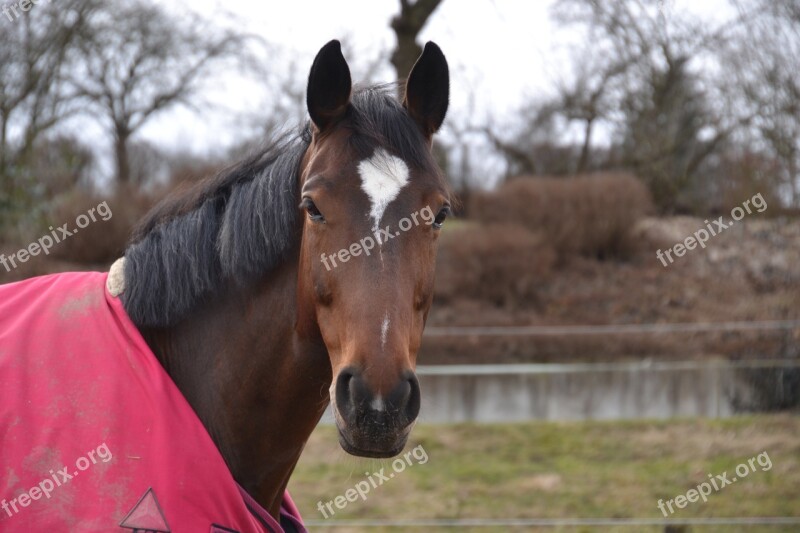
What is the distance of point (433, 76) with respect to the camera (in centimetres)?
247

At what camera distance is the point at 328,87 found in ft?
7.77

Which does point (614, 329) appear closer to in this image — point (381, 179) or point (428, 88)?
point (428, 88)

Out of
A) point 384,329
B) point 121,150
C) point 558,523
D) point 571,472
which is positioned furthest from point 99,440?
point 121,150

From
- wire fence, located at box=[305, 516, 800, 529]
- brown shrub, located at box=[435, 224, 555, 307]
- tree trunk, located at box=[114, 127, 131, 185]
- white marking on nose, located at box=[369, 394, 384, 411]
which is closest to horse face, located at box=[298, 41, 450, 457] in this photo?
white marking on nose, located at box=[369, 394, 384, 411]

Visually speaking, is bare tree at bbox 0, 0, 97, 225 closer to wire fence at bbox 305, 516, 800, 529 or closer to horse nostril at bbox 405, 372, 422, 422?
wire fence at bbox 305, 516, 800, 529

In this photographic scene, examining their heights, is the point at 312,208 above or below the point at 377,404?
above

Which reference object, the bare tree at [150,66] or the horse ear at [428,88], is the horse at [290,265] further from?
the bare tree at [150,66]

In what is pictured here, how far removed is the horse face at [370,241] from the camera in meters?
1.97

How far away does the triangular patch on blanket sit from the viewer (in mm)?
2059

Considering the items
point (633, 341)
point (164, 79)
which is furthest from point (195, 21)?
point (633, 341)

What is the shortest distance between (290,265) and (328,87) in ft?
1.81
